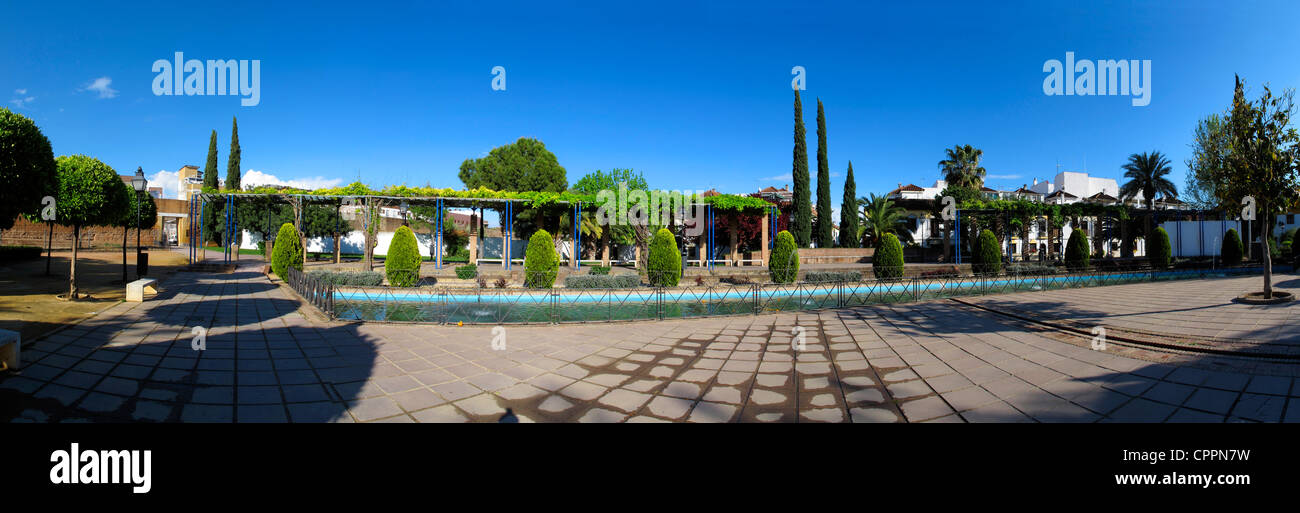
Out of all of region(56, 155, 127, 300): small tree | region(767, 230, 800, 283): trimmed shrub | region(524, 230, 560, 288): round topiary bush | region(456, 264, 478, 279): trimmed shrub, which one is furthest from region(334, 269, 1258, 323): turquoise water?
region(56, 155, 127, 300): small tree

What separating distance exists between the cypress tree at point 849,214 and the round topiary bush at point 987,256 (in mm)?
12260

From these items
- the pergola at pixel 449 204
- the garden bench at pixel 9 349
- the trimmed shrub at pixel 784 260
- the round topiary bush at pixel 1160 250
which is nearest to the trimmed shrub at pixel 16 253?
the pergola at pixel 449 204

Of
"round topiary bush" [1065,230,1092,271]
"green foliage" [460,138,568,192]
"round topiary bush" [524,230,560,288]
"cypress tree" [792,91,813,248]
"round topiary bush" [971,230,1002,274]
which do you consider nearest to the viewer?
"round topiary bush" [524,230,560,288]

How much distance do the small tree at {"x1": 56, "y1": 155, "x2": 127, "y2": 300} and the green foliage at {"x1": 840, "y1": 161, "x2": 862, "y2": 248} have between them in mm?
31444

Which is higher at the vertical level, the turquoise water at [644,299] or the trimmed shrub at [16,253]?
the trimmed shrub at [16,253]

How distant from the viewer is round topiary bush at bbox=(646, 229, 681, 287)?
Result: 14430 millimetres

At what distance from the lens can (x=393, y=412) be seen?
3.46 meters

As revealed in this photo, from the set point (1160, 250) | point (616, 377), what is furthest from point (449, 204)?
point (1160, 250)

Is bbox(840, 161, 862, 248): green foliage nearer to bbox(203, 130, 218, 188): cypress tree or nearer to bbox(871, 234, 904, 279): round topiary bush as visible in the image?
bbox(871, 234, 904, 279): round topiary bush

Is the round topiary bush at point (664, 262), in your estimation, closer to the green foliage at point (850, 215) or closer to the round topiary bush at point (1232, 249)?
the green foliage at point (850, 215)

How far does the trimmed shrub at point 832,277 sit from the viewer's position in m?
15.1

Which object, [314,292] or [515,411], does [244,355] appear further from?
[314,292]

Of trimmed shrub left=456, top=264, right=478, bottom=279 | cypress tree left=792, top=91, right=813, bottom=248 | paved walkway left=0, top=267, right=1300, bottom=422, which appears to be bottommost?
paved walkway left=0, top=267, right=1300, bottom=422
